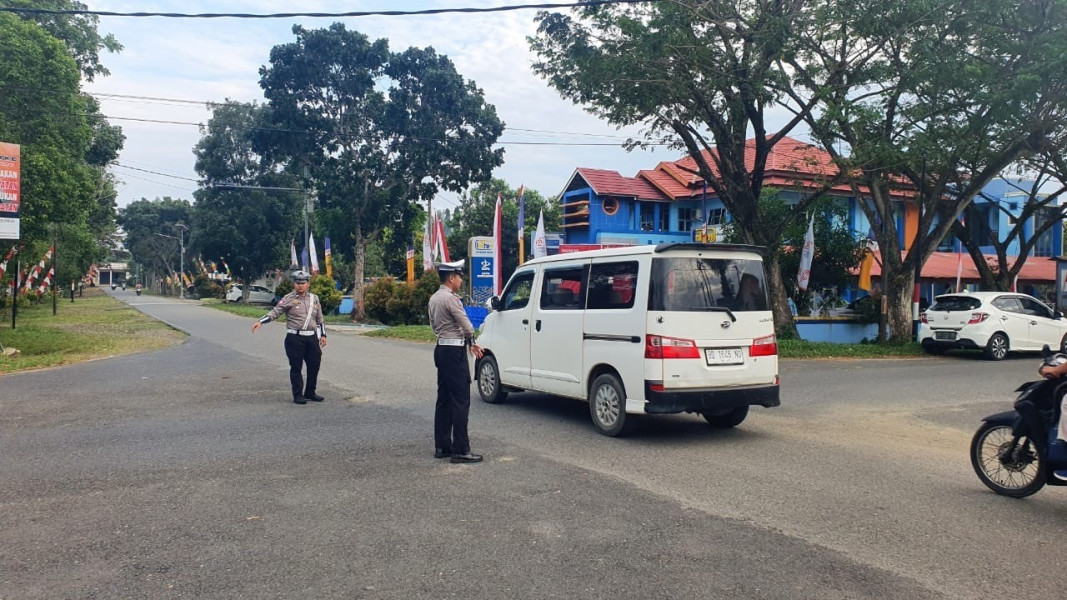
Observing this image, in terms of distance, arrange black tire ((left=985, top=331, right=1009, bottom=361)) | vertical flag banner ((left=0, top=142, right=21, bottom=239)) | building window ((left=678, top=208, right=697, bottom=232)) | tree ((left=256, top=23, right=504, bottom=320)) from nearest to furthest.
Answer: vertical flag banner ((left=0, top=142, right=21, bottom=239))
black tire ((left=985, top=331, right=1009, bottom=361))
tree ((left=256, top=23, right=504, bottom=320))
building window ((left=678, top=208, right=697, bottom=232))

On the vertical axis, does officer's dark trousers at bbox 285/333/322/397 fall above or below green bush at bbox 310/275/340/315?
below

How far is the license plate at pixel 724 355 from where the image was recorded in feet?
26.0

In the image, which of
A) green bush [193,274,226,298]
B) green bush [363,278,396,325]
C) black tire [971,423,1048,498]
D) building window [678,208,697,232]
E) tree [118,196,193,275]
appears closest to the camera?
black tire [971,423,1048,498]

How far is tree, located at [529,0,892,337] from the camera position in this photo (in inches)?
659

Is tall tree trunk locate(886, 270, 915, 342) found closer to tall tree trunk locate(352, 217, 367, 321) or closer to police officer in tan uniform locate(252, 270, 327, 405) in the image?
police officer in tan uniform locate(252, 270, 327, 405)

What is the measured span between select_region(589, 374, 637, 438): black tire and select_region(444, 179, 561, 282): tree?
142 ft

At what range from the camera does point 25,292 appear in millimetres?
37656

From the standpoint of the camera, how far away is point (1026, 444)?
5.98 meters

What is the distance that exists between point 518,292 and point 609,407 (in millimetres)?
2312

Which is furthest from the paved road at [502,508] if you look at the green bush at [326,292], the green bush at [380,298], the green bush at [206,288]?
the green bush at [206,288]

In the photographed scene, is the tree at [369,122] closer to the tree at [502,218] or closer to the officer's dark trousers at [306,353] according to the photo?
the tree at [502,218]

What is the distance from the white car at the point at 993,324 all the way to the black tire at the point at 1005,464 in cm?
1391

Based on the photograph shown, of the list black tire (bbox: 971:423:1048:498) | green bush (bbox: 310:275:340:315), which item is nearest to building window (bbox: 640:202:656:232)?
green bush (bbox: 310:275:340:315)

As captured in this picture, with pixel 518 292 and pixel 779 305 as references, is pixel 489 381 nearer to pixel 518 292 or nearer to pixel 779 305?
pixel 518 292
